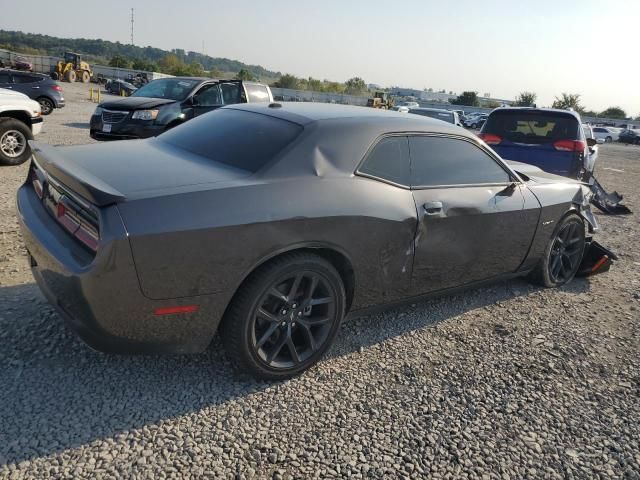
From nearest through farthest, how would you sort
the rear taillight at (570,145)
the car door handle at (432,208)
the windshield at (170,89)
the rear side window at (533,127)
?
the car door handle at (432,208), the rear taillight at (570,145), the rear side window at (533,127), the windshield at (170,89)

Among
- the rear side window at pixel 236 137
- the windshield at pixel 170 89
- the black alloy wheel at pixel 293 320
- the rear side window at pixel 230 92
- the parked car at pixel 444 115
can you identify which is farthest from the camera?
the parked car at pixel 444 115

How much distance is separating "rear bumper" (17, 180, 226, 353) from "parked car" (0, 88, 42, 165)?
5722 millimetres

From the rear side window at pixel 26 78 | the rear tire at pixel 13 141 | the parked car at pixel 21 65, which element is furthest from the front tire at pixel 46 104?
the parked car at pixel 21 65

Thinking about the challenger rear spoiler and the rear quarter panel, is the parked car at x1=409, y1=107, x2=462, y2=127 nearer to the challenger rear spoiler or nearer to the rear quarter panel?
the rear quarter panel

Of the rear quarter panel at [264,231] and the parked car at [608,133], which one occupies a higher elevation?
the rear quarter panel at [264,231]

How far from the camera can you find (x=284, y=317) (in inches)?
111

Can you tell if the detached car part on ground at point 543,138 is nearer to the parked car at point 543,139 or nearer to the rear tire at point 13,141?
the parked car at point 543,139

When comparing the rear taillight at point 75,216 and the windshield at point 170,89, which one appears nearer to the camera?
the rear taillight at point 75,216

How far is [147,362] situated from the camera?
2.97 metres

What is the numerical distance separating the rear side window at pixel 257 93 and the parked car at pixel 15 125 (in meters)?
4.14

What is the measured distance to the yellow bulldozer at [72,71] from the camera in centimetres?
4091

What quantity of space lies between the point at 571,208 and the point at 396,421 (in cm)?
299

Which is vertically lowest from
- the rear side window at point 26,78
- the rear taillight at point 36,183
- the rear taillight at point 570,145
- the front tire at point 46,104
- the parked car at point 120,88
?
the parked car at point 120,88

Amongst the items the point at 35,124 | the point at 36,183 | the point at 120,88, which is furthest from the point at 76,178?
the point at 120,88
